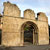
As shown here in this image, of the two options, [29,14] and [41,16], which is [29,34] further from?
[29,14]

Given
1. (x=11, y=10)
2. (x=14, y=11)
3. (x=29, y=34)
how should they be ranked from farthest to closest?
(x=29, y=34), (x=14, y=11), (x=11, y=10)

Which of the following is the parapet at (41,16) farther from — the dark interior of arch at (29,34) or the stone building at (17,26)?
the dark interior of arch at (29,34)

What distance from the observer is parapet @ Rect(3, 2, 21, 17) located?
11961 mm

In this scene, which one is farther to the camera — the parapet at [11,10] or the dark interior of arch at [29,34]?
the dark interior of arch at [29,34]

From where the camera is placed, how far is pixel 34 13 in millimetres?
14516

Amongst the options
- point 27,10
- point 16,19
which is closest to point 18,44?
point 16,19

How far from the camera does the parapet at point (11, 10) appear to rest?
1196 centimetres

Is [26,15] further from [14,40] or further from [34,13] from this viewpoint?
[14,40]

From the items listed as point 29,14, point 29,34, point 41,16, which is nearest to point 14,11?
point 29,14

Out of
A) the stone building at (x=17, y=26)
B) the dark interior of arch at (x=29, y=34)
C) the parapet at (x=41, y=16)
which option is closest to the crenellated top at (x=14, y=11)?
the stone building at (x=17, y=26)

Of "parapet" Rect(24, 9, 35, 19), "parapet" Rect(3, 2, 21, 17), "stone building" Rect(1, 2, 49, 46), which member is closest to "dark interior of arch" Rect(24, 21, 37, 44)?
"stone building" Rect(1, 2, 49, 46)

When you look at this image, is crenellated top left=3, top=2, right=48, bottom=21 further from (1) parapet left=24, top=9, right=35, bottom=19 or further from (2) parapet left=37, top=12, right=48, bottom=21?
(2) parapet left=37, top=12, right=48, bottom=21

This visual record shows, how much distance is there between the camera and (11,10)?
12305 millimetres

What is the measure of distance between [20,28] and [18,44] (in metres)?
2.19
